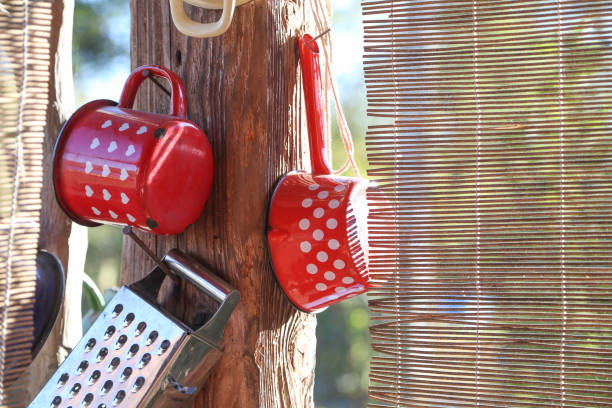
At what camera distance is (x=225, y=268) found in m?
0.81

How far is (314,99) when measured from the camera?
2.64 feet

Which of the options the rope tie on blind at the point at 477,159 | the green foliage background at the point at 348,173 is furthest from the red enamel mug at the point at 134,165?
the green foliage background at the point at 348,173

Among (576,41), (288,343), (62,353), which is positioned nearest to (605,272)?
(576,41)

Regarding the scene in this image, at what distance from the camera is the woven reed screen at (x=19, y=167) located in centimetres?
77

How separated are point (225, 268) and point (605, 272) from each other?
48cm

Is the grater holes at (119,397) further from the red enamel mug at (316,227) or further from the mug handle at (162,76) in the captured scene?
the mug handle at (162,76)

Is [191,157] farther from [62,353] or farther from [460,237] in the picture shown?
[62,353]

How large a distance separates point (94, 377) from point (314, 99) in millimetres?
474

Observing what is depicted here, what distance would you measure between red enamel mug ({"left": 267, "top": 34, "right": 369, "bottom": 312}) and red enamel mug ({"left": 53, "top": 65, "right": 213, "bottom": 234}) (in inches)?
4.6

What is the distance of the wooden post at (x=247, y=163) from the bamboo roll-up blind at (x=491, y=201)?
141mm

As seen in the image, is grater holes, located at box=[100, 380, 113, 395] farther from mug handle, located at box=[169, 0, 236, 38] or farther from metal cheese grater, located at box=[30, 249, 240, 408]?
mug handle, located at box=[169, 0, 236, 38]

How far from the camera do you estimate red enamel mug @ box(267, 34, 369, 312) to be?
29.5 inches

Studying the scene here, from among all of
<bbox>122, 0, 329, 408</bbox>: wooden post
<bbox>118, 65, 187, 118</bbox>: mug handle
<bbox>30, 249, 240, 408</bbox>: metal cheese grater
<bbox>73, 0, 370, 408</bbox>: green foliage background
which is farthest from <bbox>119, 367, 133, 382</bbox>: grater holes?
<bbox>73, 0, 370, 408</bbox>: green foliage background

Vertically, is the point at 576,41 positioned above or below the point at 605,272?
above
